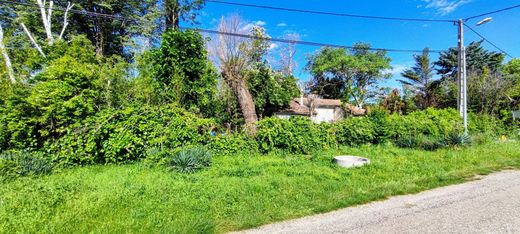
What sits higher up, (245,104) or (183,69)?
(183,69)

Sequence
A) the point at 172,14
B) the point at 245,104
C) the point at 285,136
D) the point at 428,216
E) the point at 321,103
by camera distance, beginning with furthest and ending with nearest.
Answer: the point at 321,103 < the point at 245,104 < the point at 172,14 < the point at 285,136 < the point at 428,216

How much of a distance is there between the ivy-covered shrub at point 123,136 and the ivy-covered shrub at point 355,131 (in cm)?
529

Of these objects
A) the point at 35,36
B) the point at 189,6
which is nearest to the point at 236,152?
the point at 189,6

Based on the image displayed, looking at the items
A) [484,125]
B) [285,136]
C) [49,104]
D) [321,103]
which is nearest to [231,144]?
[285,136]

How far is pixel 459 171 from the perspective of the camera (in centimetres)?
618

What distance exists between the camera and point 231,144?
7832 mm

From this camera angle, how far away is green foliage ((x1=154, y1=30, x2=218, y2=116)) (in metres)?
8.27

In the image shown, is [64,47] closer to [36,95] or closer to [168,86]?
[36,95]

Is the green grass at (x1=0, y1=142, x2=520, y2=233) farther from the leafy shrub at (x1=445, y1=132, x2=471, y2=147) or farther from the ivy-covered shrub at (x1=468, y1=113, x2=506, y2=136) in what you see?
the ivy-covered shrub at (x1=468, y1=113, x2=506, y2=136)

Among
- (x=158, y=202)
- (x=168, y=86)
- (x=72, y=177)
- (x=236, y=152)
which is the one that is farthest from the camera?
(x=168, y=86)

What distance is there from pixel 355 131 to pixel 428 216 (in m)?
6.22

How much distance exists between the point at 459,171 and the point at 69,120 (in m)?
9.81

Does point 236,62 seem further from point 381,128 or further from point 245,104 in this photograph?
point 381,128

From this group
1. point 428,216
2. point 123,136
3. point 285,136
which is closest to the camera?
point 428,216
